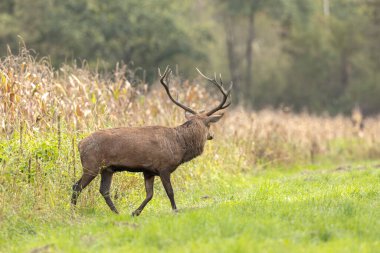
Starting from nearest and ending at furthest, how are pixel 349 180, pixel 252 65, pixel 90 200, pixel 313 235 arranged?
pixel 313 235, pixel 90 200, pixel 349 180, pixel 252 65

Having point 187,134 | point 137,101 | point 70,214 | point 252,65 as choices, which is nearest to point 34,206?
point 70,214

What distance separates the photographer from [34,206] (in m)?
10.3

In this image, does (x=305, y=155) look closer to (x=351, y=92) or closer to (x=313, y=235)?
(x=313, y=235)

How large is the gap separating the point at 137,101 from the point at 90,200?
5.77 meters

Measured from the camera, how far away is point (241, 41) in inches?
2354

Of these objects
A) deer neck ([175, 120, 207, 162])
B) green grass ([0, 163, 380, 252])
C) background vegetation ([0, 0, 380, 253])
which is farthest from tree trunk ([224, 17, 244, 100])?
green grass ([0, 163, 380, 252])

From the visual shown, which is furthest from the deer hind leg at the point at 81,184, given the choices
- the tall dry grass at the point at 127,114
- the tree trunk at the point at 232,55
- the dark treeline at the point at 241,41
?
the tree trunk at the point at 232,55

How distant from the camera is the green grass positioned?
8.16 m

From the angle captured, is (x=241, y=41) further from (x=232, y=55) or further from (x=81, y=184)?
(x=81, y=184)

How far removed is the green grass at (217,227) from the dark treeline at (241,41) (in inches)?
1089

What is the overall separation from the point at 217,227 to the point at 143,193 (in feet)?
14.1

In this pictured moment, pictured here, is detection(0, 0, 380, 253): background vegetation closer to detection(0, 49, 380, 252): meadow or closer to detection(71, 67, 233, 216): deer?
detection(0, 49, 380, 252): meadow

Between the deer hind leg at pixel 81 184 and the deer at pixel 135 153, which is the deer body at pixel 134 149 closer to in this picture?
the deer at pixel 135 153

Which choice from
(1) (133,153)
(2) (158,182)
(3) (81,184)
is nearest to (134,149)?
(1) (133,153)
